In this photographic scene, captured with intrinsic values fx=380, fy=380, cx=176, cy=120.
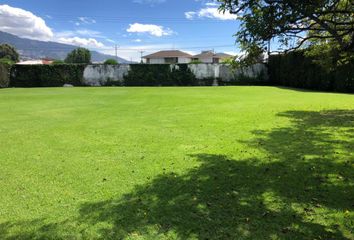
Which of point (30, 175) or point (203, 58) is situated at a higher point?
point (203, 58)

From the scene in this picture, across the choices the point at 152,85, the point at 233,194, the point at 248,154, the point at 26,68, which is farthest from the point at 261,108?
the point at 26,68

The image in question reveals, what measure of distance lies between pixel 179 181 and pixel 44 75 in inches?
1381

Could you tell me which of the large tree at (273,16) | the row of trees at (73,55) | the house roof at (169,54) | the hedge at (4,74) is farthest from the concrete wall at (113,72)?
the house roof at (169,54)

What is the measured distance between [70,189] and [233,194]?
7.47ft

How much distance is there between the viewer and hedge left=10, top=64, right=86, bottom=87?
1473 inches

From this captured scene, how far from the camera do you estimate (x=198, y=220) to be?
4.22 meters

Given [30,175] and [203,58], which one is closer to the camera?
[30,175]

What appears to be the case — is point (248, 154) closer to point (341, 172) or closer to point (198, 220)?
point (341, 172)

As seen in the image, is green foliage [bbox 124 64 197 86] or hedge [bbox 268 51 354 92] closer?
hedge [bbox 268 51 354 92]

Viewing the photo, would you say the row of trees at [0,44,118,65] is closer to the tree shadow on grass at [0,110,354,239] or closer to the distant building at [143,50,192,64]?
the distant building at [143,50,192,64]

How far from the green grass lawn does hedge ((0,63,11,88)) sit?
2812 centimetres

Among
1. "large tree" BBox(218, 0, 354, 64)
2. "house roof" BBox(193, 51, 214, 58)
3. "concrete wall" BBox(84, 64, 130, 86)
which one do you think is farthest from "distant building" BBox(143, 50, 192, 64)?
"large tree" BBox(218, 0, 354, 64)

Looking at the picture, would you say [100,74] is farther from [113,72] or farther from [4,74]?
[4,74]

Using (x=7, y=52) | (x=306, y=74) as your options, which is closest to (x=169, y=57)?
(x=7, y=52)
